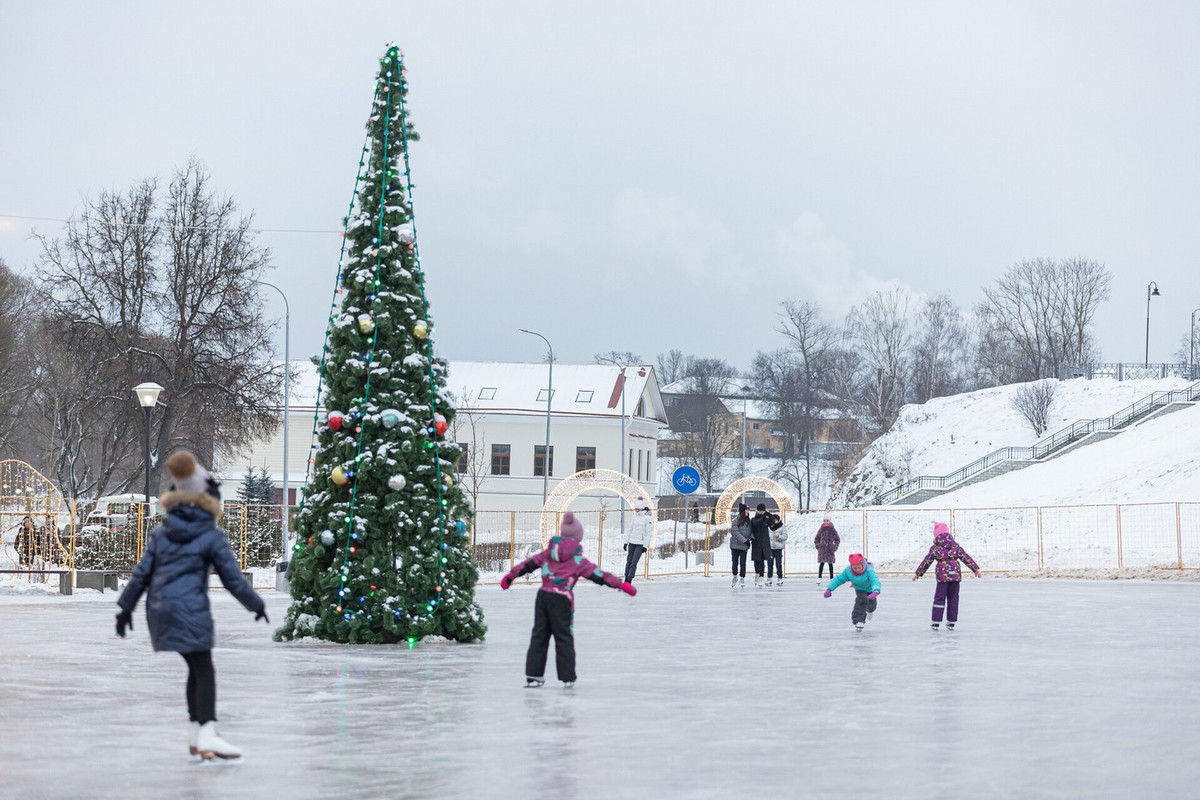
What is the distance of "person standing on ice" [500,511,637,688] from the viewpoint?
11.1 meters

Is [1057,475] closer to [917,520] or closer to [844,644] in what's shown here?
[917,520]

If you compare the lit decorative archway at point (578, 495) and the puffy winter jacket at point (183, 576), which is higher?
the lit decorative archway at point (578, 495)

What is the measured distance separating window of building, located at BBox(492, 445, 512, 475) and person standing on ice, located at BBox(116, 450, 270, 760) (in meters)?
61.0

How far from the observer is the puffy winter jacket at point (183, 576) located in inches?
295

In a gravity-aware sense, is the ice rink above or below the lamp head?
below

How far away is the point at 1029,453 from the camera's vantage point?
64.1 metres

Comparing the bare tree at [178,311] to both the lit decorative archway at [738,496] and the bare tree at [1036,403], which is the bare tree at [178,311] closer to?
the lit decorative archway at [738,496]

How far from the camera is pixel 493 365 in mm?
74000

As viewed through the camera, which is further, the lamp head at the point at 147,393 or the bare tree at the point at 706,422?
the bare tree at the point at 706,422

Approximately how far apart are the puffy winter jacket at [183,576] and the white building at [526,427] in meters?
57.5

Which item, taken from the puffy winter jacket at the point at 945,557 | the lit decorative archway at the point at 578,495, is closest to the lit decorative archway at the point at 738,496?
the lit decorative archway at the point at 578,495

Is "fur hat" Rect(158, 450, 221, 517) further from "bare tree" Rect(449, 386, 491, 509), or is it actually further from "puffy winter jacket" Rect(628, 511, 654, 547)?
"bare tree" Rect(449, 386, 491, 509)

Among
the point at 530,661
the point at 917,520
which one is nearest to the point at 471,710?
the point at 530,661

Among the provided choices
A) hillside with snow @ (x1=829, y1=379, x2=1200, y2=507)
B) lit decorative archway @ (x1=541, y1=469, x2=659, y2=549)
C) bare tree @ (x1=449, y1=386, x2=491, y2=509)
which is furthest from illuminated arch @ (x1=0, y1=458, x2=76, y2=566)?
bare tree @ (x1=449, y1=386, x2=491, y2=509)
